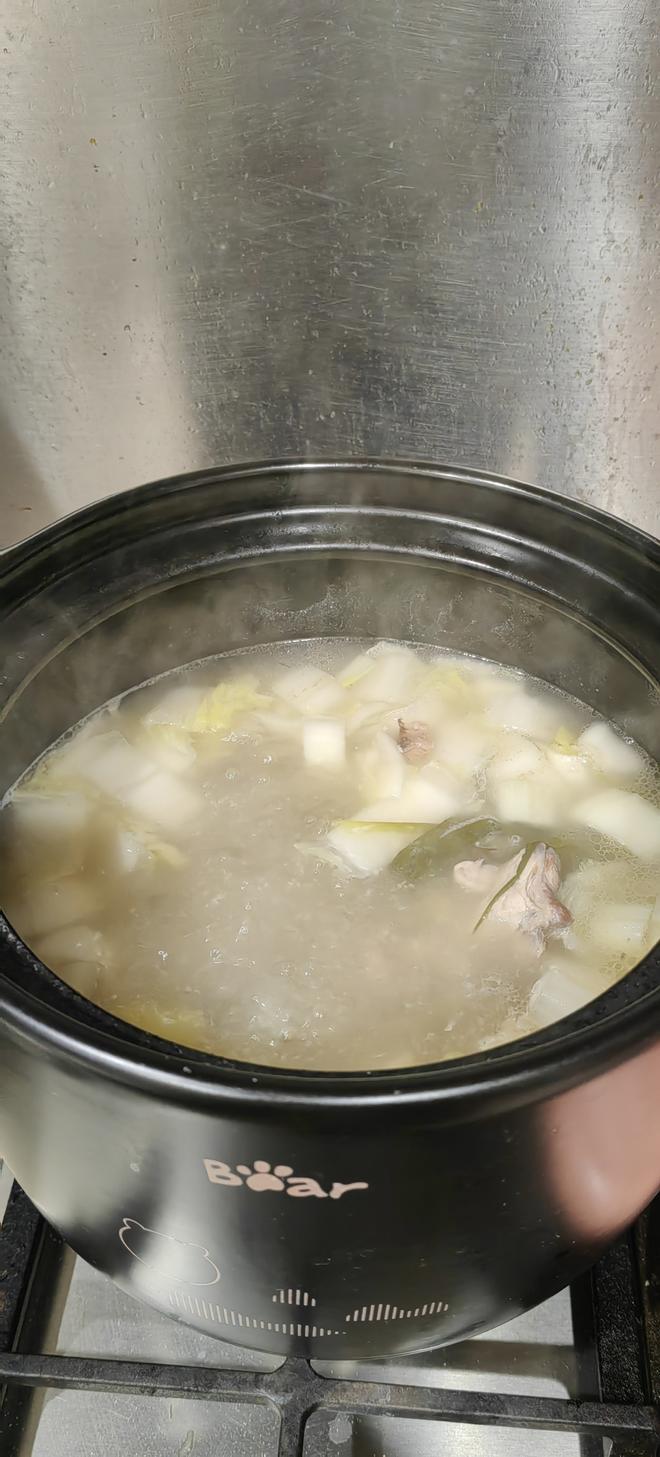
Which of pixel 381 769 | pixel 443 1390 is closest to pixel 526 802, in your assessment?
pixel 381 769

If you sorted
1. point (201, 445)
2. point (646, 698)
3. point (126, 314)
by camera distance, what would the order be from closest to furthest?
1. point (646, 698)
2. point (126, 314)
3. point (201, 445)

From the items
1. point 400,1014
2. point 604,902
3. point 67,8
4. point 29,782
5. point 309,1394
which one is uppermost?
point 67,8

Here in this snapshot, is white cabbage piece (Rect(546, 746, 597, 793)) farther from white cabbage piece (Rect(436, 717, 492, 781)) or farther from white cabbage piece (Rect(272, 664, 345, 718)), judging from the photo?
white cabbage piece (Rect(272, 664, 345, 718))

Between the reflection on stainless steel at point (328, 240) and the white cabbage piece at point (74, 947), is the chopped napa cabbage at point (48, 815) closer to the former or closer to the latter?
the white cabbage piece at point (74, 947)

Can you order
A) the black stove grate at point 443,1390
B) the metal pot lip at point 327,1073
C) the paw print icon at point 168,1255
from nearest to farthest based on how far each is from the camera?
1. the metal pot lip at point 327,1073
2. the paw print icon at point 168,1255
3. the black stove grate at point 443,1390

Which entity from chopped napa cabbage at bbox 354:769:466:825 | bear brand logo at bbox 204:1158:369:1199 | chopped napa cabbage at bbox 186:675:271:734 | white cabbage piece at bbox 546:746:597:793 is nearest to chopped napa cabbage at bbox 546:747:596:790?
white cabbage piece at bbox 546:746:597:793

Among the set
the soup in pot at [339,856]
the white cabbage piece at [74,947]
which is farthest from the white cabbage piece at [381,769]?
the white cabbage piece at [74,947]

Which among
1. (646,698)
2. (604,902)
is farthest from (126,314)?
(604,902)

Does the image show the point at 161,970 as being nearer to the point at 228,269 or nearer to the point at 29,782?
the point at 29,782
